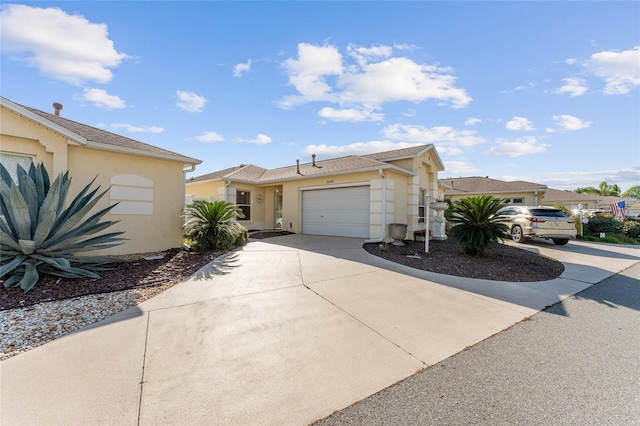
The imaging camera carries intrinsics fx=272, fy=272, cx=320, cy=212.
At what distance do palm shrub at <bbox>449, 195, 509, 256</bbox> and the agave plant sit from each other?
9478 millimetres

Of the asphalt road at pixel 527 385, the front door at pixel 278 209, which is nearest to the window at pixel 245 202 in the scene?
the front door at pixel 278 209

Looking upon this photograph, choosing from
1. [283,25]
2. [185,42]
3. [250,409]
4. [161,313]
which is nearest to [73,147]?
[185,42]

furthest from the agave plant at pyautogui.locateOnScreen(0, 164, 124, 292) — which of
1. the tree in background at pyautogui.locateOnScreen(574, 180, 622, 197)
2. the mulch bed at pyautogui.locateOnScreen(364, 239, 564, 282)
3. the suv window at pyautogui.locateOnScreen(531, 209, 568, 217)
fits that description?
the tree in background at pyautogui.locateOnScreen(574, 180, 622, 197)

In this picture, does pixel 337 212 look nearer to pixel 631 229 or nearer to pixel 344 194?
pixel 344 194

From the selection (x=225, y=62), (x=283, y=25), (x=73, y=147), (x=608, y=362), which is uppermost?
(x=283, y=25)

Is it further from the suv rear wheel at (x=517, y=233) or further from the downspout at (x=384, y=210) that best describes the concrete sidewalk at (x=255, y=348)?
the suv rear wheel at (x=517, y=233)

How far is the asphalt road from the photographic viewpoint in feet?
7.21

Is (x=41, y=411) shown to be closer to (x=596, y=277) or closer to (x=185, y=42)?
(x=185, y=42)

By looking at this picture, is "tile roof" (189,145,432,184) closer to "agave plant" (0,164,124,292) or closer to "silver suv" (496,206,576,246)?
"silver suv" (496,206,576,246)

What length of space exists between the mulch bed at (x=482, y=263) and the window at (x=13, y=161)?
9.50m

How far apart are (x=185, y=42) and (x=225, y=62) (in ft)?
4.55

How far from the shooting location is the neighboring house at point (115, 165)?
6.44 m

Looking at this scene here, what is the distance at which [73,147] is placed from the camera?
719 centimetres

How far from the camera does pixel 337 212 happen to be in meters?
12.6
